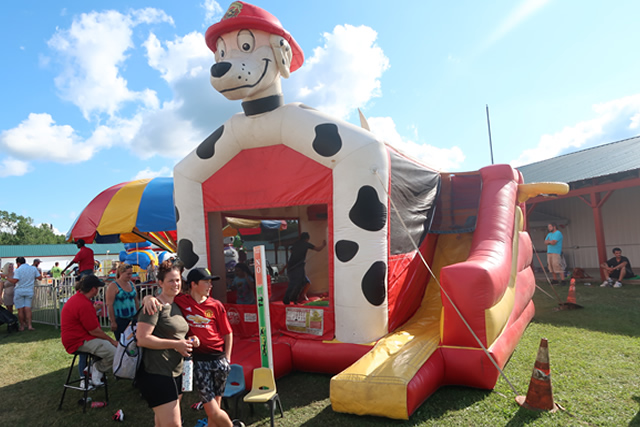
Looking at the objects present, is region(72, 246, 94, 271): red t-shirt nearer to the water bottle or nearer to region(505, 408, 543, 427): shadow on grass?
the water bottle

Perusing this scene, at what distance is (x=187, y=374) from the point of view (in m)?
2.50

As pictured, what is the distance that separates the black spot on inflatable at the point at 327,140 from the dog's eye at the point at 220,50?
4.79 feet

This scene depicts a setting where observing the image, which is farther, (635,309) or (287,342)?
(635,309)

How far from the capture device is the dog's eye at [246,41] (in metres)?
4.57

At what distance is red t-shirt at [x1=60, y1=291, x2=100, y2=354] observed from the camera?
383cm

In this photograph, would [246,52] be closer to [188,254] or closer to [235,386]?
[188,254]

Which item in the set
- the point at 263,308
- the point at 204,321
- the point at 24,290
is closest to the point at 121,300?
the point at 263,308

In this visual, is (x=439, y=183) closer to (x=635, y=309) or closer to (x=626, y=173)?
(x=635, y=309)

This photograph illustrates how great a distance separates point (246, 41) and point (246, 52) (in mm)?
119

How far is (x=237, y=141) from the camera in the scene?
Answer: 16.3ft

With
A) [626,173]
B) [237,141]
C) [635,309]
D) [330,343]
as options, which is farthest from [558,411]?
[626,173]

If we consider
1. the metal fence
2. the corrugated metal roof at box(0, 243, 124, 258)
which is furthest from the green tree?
the metal fence

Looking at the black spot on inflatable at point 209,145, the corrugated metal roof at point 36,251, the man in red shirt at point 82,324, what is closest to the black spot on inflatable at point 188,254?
the black spot on inflatable at point 209,145

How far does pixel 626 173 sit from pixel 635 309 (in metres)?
4.23
